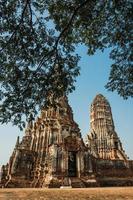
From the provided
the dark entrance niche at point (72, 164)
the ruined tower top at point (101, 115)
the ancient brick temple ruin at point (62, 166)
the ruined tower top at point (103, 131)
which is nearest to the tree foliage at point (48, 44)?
the ancient brick temple ruin at point (62, 166)

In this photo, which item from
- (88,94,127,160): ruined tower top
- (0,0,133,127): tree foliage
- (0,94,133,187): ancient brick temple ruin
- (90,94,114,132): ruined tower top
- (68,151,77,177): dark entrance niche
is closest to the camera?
(0,0,133,127): tree foliage

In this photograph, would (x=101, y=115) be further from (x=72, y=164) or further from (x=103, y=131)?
(x=72, y=164)

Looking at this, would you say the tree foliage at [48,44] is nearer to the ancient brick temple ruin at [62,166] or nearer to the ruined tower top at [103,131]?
the ancient brick temple ruin at [62,166]

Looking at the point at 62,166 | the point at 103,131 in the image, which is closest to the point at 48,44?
the point at 62,166

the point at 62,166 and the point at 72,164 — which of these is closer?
the point at 62,166

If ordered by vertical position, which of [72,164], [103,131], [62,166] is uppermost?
[103,131]

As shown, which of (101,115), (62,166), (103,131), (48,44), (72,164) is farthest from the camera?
(101,115)

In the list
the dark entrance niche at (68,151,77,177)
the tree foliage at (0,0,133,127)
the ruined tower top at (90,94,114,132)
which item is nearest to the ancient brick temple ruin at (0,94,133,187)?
the dark entrance niche at (68,151,77,177)

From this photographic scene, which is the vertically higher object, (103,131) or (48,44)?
(103,131)

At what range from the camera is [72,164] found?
32.0m

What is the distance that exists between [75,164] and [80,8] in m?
24.8

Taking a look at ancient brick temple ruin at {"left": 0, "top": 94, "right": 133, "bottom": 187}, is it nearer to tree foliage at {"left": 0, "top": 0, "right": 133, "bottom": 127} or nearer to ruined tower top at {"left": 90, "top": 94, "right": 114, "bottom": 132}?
tree foliage at {"left": 0, "top": 0, "right": 133, "bottom": 127}

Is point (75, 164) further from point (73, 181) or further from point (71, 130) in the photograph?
point (71, 130)

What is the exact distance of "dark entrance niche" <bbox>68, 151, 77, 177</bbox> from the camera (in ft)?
102
